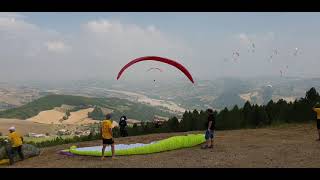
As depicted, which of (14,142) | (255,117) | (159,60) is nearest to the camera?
(14,142)

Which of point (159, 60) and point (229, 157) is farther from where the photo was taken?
point (159, 60)

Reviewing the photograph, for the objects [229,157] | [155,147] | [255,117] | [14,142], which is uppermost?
[255,117]

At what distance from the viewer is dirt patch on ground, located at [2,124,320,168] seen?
18500 millimetres

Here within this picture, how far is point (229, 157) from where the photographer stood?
19.8 metres

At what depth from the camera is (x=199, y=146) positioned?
23.1m

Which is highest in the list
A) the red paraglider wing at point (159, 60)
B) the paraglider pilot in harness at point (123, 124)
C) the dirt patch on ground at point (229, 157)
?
the red paraglider wing at point (159, 60)

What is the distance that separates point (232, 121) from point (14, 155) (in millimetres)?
18330

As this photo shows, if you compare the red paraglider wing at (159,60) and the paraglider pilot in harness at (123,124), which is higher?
the red paraglider wing at (159,60)

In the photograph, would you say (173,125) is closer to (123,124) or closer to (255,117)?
(255,117)

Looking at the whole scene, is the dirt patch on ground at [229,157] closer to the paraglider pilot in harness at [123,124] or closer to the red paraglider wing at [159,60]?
the red paraglider wing at [159,60]

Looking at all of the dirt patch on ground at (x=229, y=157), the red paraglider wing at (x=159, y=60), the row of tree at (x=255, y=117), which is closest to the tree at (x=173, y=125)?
the row of tree at (x=255, y=117)

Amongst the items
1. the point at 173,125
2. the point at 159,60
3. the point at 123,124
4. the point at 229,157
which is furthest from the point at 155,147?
the point at 173,125

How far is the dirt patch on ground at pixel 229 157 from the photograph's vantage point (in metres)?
18.5
